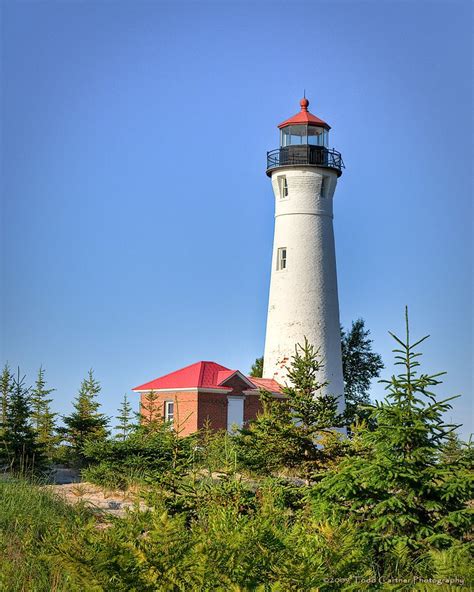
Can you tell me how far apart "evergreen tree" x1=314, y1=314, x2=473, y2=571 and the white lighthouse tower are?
23.7m

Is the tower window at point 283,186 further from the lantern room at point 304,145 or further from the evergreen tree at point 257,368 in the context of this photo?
the evergreen tree at point 257,368

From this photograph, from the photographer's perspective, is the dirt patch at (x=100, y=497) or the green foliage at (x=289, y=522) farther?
the dirt patch at (x=100, y=497)

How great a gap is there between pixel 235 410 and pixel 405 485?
81.9 ft

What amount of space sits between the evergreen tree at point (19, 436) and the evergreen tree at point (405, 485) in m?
12.4

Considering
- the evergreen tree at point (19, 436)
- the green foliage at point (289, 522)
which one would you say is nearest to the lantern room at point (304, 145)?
the evergreen tree at point (19, 436)

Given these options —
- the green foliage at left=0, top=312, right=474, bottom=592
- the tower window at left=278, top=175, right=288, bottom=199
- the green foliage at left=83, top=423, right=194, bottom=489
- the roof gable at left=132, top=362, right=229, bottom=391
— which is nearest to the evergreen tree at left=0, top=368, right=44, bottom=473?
the green foliage at left=83, top=423, right=194, bottom=489

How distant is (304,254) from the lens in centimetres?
3356

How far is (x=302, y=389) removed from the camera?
13.0m

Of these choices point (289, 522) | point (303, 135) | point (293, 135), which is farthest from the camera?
point (293, 135)

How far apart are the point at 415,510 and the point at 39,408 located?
2242cm

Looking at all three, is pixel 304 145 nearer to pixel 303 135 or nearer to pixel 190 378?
pixel 303 135

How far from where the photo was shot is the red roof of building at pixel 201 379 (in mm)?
33094

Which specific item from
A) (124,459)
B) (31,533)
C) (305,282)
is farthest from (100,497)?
(305,282)

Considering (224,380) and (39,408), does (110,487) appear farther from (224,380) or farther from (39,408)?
(224,380)
